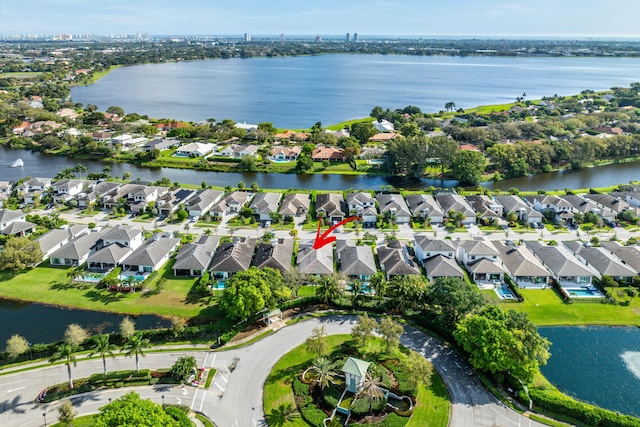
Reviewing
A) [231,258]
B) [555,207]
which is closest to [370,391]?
[231,258]

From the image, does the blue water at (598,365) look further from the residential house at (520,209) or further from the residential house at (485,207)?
the residential house at (520,209)

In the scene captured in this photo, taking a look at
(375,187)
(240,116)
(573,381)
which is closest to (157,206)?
(375,187)

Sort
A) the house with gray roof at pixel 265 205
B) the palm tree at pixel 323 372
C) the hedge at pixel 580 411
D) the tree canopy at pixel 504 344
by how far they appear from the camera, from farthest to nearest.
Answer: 1. the house with gray roof at pixel 265 205
2. the tree canopy at pixel 504 344
3. the palm tree at pixel 323 372
4. the hedge at pixel 580 411

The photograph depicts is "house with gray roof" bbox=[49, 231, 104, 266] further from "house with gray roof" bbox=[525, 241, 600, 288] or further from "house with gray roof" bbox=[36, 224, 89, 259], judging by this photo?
"house with gray roof" bbox=[525, 241, 600, 288]

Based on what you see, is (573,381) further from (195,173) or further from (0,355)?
(195,173)

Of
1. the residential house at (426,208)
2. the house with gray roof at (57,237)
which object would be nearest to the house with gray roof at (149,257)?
the house with gray roof at (57,237)

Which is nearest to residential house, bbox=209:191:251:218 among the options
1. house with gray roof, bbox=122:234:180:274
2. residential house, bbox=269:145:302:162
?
house with gray roof, bbox=122:234:180:274

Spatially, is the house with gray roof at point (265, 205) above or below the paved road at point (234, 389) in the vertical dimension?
above
